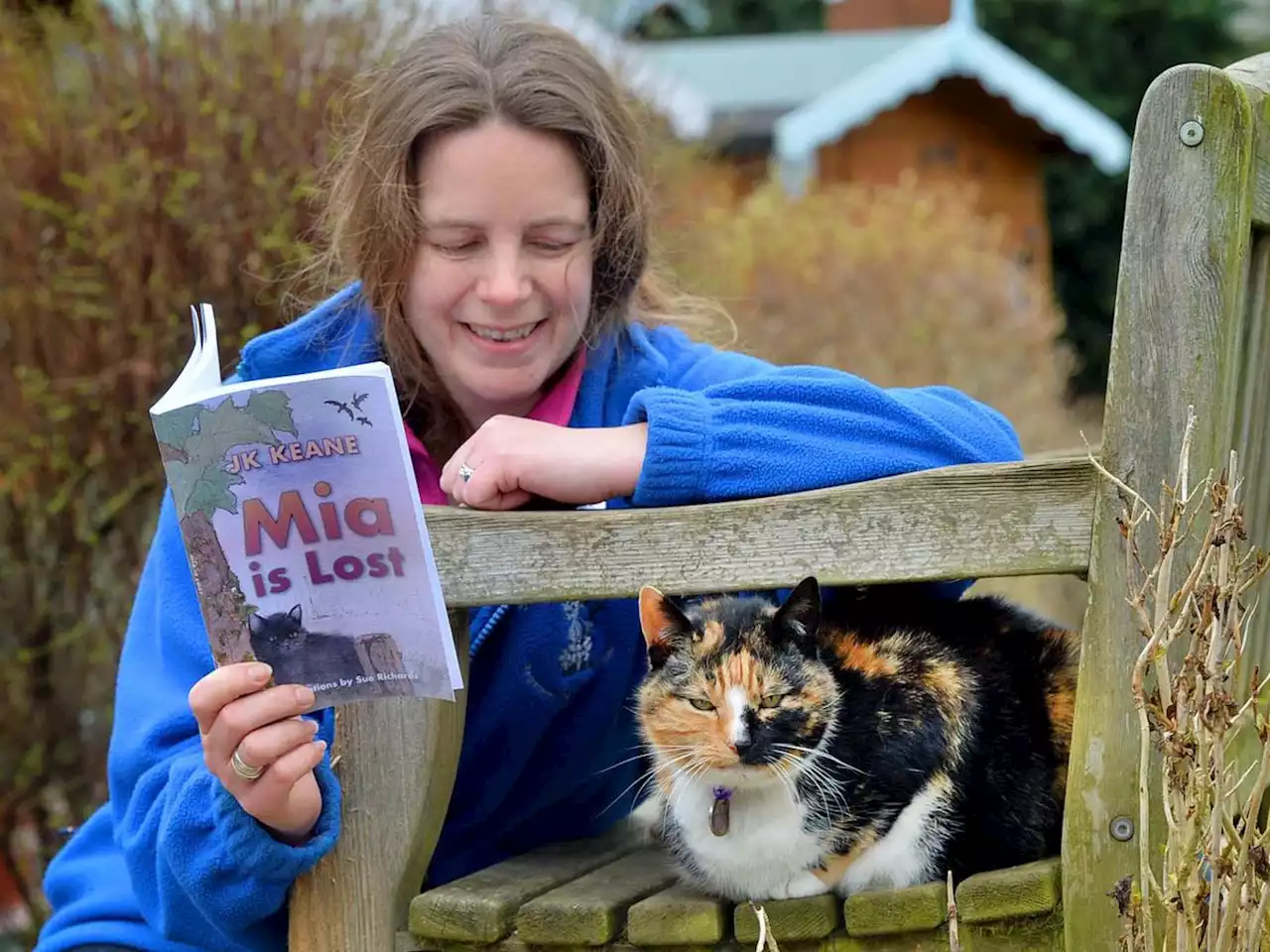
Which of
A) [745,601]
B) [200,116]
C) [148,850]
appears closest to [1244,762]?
[745,601]

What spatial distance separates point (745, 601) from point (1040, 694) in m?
0.38

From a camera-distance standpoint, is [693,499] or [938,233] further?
[938,233]

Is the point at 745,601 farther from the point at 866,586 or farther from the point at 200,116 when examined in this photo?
the point at 200,116

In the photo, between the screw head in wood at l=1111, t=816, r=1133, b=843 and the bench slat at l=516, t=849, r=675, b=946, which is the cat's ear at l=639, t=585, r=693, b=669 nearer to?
the bench slat at l=516, t=849, r=675, b=946

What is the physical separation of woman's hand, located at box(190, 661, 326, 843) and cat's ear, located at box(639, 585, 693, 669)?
390mm

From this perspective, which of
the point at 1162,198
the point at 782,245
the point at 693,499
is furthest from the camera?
the point at 782,245

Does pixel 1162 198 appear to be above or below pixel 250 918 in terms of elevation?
above

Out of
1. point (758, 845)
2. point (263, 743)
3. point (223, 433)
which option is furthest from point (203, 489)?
point (758, 845)

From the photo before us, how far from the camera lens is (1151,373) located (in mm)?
1742

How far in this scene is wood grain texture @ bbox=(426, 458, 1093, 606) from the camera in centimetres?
181

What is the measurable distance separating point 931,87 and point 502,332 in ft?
38.4

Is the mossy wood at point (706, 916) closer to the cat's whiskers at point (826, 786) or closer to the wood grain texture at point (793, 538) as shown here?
the cat's whiskers at point (826, 786)

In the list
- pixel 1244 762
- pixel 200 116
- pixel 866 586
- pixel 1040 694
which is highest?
pixel 200 116

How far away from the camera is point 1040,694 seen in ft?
6.57
